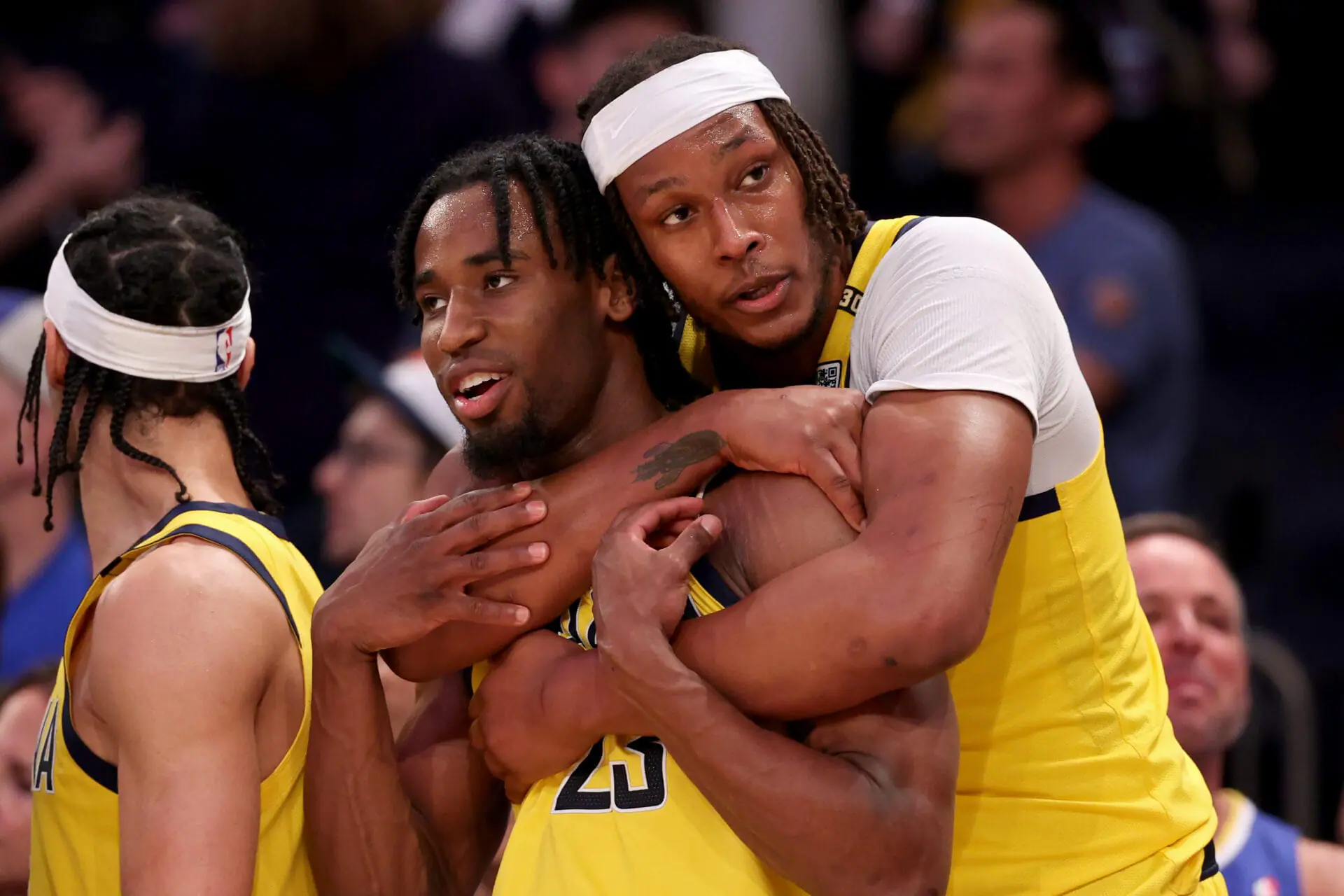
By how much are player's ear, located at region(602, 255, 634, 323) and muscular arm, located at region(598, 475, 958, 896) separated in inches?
22.0

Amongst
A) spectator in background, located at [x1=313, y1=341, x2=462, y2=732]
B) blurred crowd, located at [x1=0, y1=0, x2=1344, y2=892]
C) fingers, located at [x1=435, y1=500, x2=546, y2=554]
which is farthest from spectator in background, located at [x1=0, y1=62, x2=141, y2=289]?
fingers, located at [x1=435, y1=500, x2=546, y2=554]

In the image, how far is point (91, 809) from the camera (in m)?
2.79

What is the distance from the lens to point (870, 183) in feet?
24.6

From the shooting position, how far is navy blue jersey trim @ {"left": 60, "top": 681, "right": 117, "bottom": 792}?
9.05ft

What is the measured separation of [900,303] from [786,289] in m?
0.24

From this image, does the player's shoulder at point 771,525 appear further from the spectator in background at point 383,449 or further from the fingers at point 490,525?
the spectator in background at point 383,449

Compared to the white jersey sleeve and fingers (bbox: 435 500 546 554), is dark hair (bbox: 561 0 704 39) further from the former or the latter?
fingers (bbox: 435 500 546 554)

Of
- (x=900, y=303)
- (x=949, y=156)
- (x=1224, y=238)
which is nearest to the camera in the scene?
(x=900, y=303)

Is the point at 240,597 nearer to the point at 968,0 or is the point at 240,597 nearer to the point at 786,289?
the point at 786,289

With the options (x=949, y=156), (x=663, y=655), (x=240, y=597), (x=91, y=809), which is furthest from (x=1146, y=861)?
(x=949, y=156)

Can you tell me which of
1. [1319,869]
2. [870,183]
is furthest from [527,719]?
[870,183]

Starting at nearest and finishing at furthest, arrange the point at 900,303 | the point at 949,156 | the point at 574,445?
the point at 900,303, the point at 574,445, the point at 949,156

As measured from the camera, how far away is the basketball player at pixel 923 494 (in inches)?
92.2

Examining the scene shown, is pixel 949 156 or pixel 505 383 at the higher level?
pixel 505 383
